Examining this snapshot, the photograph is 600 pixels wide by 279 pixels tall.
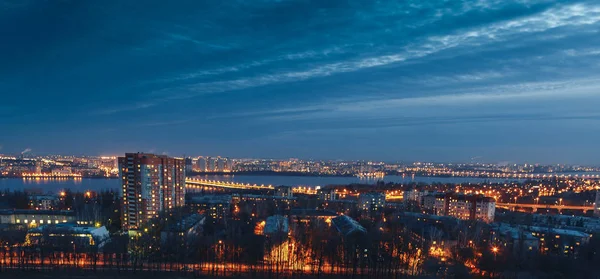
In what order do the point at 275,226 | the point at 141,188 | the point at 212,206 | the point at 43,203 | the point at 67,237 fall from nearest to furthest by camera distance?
the point at 67,237 < the point at 275,226 < the point at 141,188 < the point at 212,206 < the point at 43,203

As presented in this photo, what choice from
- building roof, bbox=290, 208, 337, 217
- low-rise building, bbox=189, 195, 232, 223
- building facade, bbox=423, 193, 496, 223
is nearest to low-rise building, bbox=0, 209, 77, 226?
low-rise building, bbox=189, 195, 232, 223

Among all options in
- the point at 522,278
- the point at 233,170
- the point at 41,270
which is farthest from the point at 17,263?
the point at 233,170

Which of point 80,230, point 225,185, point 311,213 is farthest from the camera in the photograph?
point 225,185

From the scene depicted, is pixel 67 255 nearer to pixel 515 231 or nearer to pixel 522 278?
pixel 522 278

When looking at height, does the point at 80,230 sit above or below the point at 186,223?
above

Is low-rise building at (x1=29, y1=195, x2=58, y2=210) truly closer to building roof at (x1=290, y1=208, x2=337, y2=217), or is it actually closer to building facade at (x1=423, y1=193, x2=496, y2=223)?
building roof at (x1=290, y1=208, x2=337, y2=217)

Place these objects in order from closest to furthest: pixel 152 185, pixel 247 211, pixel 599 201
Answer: pixel 152 185 → pixel 247 211 → pixel 599 201

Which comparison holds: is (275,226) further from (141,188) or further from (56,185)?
(56,185)

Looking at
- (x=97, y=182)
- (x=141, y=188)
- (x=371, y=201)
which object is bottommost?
(x=97, y=182)

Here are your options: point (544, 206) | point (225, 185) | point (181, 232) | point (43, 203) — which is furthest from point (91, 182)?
point (544, 206)
